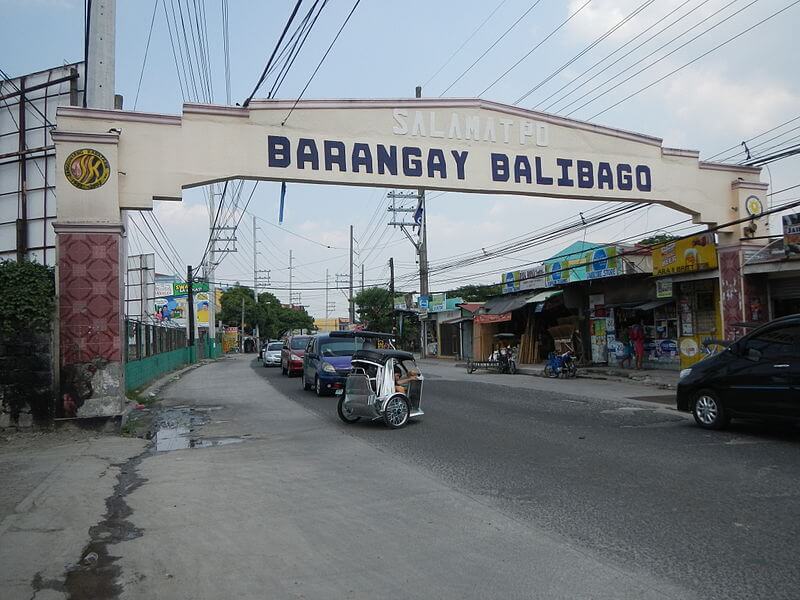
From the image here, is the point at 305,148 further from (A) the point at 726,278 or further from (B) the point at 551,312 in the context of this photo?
(B) the point at 551,312

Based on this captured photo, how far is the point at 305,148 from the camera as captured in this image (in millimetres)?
14594

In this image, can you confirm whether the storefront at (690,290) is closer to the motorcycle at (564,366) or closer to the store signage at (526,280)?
the motorcycle at (564,366)

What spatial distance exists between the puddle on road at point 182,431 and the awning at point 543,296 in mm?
18129

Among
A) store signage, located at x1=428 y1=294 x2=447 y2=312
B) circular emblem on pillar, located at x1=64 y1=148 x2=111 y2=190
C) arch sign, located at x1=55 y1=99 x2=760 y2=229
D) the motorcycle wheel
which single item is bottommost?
the motorcycle wheel

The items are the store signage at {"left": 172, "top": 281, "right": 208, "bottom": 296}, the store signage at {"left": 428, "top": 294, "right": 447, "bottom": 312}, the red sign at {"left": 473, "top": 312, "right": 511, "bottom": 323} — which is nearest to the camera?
the red sign at {"left": 473, "top": 312, "right": 511, "bottom": 323}

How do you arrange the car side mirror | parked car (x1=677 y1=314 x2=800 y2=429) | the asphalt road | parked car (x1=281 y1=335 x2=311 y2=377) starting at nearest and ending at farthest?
the asphalt road, parked car (x1=677 y1=314 x2=800 y2=429), the car side mirror, parked car (x1=281 y1=335 x2=311 y2=377)

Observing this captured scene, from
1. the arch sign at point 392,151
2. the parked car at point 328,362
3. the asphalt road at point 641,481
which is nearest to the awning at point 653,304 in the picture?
the arch sign at point 392,151

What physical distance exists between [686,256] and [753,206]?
2.80m

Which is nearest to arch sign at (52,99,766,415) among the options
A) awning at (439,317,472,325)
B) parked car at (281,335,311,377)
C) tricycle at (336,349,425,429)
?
tricycle at (336,349,425,429)

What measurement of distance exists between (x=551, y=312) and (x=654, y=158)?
16.1m

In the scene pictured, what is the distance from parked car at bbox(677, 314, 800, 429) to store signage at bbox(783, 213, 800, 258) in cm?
842

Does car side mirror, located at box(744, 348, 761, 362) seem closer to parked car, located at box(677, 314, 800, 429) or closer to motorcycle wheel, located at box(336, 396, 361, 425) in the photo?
parked car, located at box(677, 314, 800, 429)

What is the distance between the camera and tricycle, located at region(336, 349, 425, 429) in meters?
12.3

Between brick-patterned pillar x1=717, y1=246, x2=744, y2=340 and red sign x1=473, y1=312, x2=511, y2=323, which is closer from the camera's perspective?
brick-patterned pillar x1=717, y1=246, x2=744, y2=340
